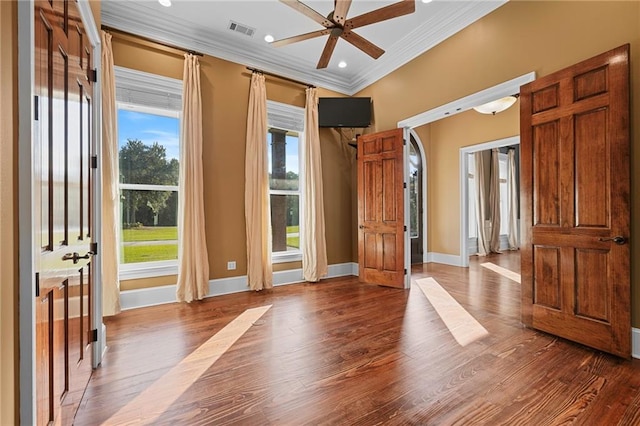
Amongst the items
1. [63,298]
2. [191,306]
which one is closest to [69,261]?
[63,298]

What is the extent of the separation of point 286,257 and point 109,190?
8.54 ft

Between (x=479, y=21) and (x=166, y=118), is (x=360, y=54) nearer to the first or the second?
(x=479, y=21)

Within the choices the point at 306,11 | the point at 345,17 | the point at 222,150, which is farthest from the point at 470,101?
the point at 222,150

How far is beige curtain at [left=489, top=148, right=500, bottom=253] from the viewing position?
7.71 m

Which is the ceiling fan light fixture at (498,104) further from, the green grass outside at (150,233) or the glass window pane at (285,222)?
the green grass outside at (150,233)

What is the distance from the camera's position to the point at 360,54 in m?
4.49

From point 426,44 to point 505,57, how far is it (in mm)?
1217

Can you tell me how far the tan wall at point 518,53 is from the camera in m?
2.31

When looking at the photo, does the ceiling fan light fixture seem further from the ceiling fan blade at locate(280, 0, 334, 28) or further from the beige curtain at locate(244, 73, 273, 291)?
the beige curtain at locate(244, 73, 273, 291)

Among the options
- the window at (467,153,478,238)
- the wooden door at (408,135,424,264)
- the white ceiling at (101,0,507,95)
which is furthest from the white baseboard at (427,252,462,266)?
the white ceiling at (101,0,507,95)

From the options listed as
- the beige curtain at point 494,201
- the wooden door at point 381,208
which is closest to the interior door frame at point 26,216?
the wooden door at point 381,208

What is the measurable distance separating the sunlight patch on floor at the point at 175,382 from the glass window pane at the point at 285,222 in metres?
1.98

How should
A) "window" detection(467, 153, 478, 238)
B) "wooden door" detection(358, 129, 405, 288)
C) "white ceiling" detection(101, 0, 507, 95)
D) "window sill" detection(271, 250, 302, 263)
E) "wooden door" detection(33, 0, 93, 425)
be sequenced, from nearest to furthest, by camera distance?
"wooden door" detection(33, 0, 93, 425) < "white ceiling" detection(101, 0, 507, 95) < "wooden door" detection(358, 129, 405, 288) < "window sill" detection(271, 250, 302, 263) < "window" detection(467, 153, 478, 238)

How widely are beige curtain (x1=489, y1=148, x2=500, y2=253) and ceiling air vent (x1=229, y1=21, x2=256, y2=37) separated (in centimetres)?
688
